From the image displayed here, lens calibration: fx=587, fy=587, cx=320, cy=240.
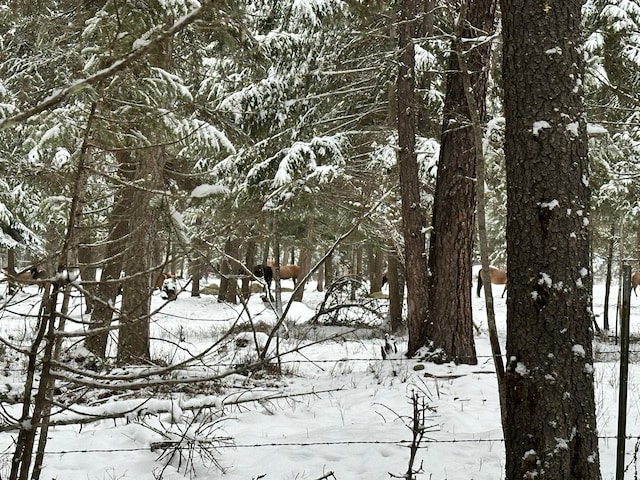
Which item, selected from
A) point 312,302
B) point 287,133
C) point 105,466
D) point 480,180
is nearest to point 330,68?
point 287,133

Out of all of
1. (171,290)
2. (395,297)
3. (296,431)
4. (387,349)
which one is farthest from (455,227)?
(395,297)

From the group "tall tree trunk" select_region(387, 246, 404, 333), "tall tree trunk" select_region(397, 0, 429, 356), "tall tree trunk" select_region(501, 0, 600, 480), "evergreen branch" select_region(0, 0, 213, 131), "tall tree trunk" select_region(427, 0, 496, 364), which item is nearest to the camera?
"evergreen branch" select_region(0, 0, 213, 131)

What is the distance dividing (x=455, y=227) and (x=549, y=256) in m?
5.00

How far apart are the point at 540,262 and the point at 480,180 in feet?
3.25

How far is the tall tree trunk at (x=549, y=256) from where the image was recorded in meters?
3.04

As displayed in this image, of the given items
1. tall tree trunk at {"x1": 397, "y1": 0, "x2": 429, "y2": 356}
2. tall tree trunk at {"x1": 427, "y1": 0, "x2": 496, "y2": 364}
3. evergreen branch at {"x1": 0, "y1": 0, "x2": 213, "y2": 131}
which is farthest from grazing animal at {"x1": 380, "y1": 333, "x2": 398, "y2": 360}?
evergreen branch at {"x1": 0, "y1": 0, "x2": 213, "y2": 131}

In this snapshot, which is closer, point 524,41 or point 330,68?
point 524,41

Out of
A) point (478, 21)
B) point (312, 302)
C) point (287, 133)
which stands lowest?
point (312, 302)

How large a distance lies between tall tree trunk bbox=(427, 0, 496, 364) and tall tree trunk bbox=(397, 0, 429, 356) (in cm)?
23

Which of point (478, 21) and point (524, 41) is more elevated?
point (478, 21)

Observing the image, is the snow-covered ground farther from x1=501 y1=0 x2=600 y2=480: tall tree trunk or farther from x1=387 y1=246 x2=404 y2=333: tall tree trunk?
x1=387 y1=246 x2=404 y2=333: tall tree trunk

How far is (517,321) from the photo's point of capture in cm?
319

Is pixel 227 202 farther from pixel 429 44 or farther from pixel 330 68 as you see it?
pixel 429 44

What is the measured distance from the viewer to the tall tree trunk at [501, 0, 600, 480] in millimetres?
3043
